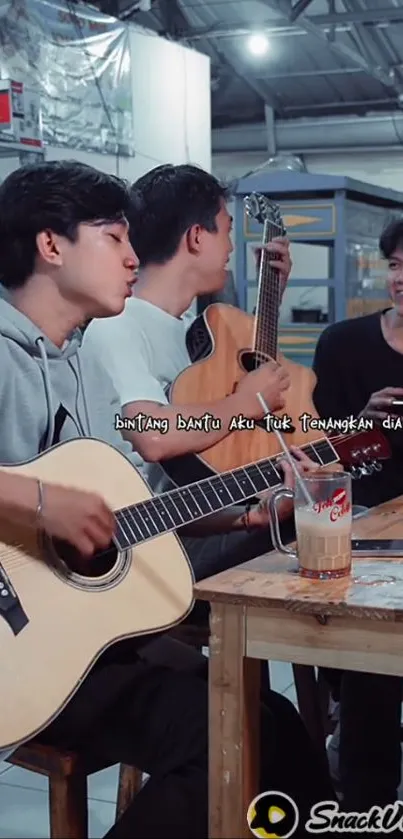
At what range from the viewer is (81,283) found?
4.43 ft

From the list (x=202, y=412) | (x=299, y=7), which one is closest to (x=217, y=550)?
(x=202, y=412)

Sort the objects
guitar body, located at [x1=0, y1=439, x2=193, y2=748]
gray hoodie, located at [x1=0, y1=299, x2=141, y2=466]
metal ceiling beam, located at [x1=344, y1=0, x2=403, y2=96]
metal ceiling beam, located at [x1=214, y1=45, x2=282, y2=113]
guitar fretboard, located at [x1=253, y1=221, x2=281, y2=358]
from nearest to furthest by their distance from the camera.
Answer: guitar body, located at [x1=0, y1=439, x2=193, y2=748]
gray hoodie, located at [x1=0, y1=299, x2=141, y2=466]
guitar fretboard, located at [x1=253, y1=221, x2=281, y2=358]
metal ceiling beam, located at [x1=344, y1=0, x2=403, y2=96]
metal ceiling beam, located at [x1=214, y1=45, x2=282, y2=113]

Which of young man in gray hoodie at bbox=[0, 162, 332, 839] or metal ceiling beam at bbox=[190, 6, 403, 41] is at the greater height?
metal ceiling beam at bbox=[190, 6, 403, 41]

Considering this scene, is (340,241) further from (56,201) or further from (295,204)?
(56,201)

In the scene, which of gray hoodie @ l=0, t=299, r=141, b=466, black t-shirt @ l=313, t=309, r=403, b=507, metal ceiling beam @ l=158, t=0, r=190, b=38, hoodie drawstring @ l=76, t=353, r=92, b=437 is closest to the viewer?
gray hoodie @ l=0, t=299, r=141, b=466

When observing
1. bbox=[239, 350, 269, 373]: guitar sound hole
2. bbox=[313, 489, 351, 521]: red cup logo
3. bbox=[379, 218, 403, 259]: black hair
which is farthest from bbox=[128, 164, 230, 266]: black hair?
bbox=[313, 489, 351, 521]: red cup logo

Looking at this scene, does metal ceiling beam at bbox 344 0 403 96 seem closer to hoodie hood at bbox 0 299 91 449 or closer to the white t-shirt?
the white t-shirt

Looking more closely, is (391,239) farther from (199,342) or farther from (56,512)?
(56,512)

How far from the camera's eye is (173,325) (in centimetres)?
159

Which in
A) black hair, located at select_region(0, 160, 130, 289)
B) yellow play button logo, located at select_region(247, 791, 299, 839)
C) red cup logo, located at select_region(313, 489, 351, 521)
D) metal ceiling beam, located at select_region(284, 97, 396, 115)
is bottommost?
yellow play button logo, located at select_region(247, 791, 299, 839)

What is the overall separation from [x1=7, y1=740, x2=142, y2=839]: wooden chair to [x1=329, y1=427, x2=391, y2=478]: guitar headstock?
0.64 m

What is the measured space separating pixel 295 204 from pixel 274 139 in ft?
3.82

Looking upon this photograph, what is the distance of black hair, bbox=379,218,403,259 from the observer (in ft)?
5.90

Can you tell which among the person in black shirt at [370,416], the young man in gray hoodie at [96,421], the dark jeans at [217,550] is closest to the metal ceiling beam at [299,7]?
the person in black shirt at [370,416]
